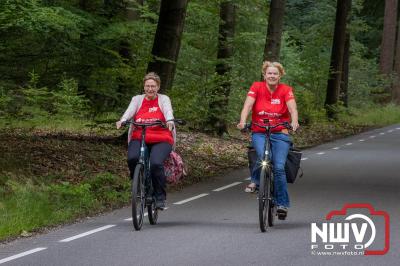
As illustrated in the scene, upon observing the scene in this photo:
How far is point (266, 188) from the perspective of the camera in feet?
36.0

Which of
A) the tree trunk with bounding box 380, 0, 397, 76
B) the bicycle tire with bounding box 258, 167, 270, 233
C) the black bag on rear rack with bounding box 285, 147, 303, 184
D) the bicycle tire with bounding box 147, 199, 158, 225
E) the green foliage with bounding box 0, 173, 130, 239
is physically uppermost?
the tree trunk with bounding box 380, 0, 397, 76

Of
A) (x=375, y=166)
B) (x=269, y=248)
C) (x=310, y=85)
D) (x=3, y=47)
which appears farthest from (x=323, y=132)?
(x=269, y=248)

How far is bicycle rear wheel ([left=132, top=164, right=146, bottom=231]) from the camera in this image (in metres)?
11.0

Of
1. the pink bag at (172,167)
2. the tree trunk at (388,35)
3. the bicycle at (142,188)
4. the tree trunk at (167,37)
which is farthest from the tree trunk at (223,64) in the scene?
the tree trunk at (388,35)

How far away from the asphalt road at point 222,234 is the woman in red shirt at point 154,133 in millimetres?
664

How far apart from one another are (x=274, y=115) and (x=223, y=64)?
17.6 m

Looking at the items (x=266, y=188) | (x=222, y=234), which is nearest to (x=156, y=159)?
(x=222, y=234)

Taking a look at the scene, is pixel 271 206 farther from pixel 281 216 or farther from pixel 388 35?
pixel 388 35

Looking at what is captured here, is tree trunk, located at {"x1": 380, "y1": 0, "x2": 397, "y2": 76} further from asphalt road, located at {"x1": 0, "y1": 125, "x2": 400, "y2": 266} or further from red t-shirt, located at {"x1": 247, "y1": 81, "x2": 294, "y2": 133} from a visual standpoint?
red t-shirt, located at {"x1": 247, "y1": 81, "x2": 294, "y2": 133}

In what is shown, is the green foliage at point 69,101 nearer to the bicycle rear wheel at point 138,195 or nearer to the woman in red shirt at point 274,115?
the bicycle rear wheel at point 138,195

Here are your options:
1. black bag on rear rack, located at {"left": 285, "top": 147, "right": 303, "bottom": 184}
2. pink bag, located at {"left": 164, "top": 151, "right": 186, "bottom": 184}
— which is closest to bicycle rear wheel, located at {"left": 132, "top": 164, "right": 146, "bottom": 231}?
pink bag, located at {"left": 164, "top": 151, "right": 186, "bottom": 184}

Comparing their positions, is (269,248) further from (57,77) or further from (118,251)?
(57,77)

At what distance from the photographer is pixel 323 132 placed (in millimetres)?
35094

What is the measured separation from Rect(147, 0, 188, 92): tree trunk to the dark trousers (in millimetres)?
8134
